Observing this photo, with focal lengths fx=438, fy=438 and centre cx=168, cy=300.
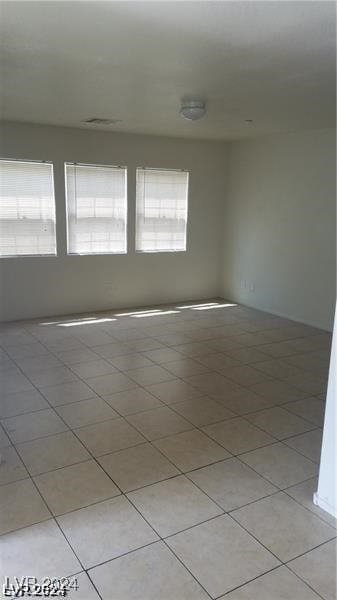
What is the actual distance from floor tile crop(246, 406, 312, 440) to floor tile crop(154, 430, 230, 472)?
1.44 feet

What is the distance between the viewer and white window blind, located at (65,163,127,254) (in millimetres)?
5605

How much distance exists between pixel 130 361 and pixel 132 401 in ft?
2.85

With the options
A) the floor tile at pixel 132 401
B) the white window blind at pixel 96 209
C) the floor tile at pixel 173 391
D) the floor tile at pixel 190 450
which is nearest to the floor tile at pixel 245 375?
the floor tile at pixel 173 391

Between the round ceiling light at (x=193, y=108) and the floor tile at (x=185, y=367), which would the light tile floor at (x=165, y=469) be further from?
the round ceiling light at (x=193, y=108)

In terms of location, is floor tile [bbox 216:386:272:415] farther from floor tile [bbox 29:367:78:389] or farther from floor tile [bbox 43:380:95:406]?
floor tile [bbox 29:367:78:389]

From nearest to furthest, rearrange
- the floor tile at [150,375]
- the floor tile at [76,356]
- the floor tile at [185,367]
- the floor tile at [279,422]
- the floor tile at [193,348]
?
the floor tile at [279,422]
the floor tile at [150,375]
the floor tile at [185,367]
the floor tile at [76,356]
the floor tile at [193,348]

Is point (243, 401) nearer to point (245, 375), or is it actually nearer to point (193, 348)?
point (245, 375)

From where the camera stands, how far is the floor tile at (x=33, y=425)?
9.45ft

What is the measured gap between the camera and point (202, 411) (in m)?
3.28

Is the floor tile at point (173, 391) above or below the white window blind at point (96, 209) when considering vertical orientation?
below

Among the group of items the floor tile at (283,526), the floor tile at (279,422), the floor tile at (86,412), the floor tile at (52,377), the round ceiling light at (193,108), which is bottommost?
the floor tile at (283,526)

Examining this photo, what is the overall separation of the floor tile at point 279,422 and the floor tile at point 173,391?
542 millimetres

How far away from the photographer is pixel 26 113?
14.6 ft

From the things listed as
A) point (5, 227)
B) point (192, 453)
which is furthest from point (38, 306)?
point (192, 453)
